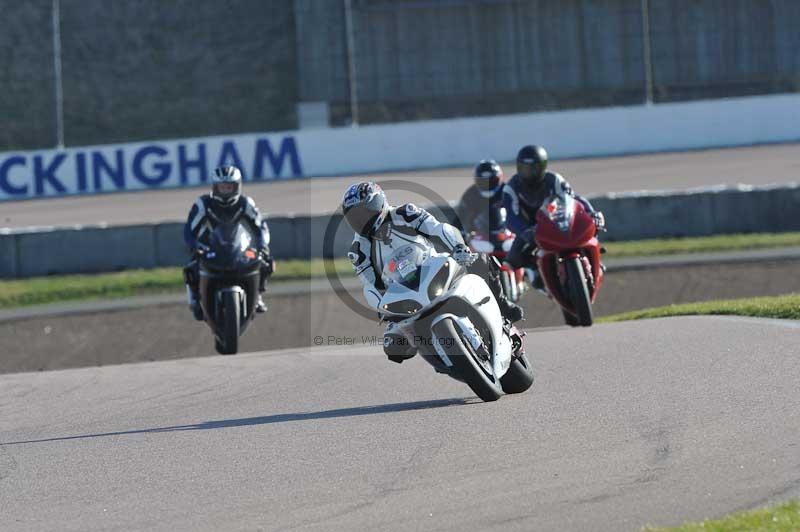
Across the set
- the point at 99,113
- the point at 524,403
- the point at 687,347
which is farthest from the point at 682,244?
the point at 99,113

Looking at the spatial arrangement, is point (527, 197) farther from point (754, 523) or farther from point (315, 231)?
point (315, 231)

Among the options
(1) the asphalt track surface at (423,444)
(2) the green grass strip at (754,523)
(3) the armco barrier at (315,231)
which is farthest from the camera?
(3) the armco barrier at (315,231)

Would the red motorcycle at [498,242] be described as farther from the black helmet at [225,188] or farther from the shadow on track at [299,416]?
the shadow on track at [299,416]

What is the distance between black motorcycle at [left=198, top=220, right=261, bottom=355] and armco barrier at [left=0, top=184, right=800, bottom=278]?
328 inches

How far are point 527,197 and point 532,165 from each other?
34 centimetres

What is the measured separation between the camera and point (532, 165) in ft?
43.8

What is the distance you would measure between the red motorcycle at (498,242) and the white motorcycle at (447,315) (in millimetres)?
5813

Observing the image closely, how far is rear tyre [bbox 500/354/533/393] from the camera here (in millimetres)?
8492

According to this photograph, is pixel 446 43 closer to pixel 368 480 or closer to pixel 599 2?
pixel 599 2

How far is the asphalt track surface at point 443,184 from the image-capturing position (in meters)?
27.8

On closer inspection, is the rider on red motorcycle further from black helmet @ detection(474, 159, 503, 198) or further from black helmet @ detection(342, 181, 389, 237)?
black helmet @ detection(342, 181, 389, 237)

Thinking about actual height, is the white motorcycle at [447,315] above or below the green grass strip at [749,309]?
above

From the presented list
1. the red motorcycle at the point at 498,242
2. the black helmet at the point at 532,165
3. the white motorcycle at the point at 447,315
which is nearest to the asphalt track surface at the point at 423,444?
the white motorcycle at the point at 447,315

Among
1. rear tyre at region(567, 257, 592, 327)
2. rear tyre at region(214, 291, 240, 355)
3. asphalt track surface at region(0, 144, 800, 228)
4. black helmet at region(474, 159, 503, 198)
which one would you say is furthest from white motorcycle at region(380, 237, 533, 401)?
asphalt track surface at region(0, 144, 800, 228)
